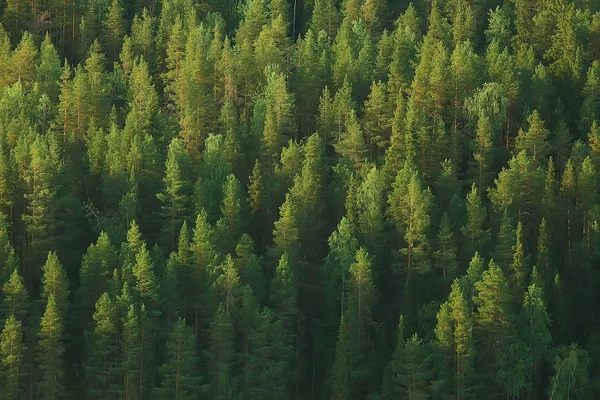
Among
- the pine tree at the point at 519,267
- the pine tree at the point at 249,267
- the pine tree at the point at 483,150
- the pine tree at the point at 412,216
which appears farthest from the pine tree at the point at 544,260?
the pine tree at the point at 249,267

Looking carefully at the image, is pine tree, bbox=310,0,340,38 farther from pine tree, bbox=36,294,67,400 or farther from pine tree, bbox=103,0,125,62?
pine tree, bbox=36,294,67,400

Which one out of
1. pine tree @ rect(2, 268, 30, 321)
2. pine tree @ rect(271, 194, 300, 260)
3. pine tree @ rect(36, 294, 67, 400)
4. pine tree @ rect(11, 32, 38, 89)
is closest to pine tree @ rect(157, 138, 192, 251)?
pine tree @ rect(271, 194, 300, 260)

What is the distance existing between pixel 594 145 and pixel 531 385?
24487 millimetres

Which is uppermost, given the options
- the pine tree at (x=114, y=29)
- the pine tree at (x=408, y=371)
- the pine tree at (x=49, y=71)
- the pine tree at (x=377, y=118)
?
the pine tree at (x=114, y=29)

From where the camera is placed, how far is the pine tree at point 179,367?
87438 mm

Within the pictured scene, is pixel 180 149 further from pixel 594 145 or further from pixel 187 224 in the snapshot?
pixel 594 145

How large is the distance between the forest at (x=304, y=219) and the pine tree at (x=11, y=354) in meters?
0.15

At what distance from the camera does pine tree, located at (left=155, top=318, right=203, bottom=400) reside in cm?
8744

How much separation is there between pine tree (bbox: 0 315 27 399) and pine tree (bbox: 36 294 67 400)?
1.31 meters

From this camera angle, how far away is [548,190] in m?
103

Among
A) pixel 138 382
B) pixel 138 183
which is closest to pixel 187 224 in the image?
pixel 138 183

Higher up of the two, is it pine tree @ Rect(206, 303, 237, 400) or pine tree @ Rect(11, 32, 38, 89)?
pine tree @ Rect(11, 32, 38, 89)

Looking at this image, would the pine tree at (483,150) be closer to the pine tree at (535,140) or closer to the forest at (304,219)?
the forest at (304,219)

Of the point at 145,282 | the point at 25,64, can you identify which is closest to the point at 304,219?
the point at 145,282
